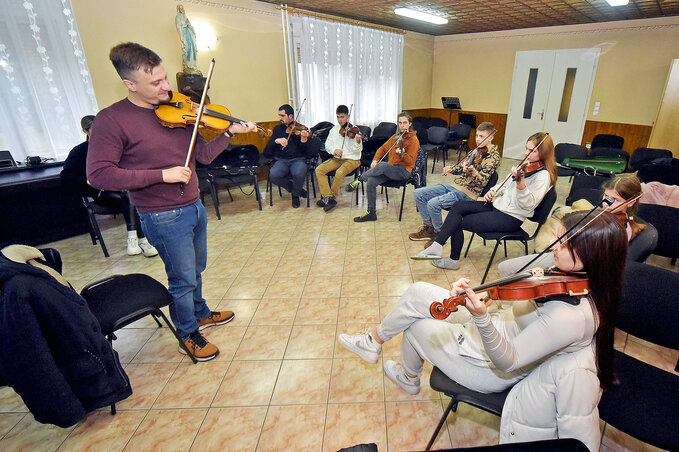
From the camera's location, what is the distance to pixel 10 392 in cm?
183

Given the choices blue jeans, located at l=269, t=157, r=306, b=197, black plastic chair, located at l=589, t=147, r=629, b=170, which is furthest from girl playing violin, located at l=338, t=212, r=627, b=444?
black plastic chair, located at l=589, t=147, r=629, b=170

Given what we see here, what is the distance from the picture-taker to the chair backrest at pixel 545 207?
2531 mm

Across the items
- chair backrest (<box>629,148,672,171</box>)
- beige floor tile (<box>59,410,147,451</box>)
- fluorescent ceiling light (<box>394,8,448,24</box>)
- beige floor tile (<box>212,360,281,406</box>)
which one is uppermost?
fluorescent ceiling light (<box>394,8,448,24</box>)

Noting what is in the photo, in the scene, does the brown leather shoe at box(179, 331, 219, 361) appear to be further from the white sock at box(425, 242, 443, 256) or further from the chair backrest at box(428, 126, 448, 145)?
the chair backrest at box(428, 126, 448, 145)

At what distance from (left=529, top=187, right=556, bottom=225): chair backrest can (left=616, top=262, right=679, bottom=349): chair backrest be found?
1.15m

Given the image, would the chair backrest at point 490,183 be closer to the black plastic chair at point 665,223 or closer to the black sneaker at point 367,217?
the black plastic chair at point 665,223

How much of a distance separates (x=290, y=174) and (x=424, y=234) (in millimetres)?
2005

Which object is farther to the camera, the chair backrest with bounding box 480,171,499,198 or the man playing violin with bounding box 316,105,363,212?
the man playing violin with bounding box 316,105,363,212

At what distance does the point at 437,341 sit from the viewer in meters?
1.42

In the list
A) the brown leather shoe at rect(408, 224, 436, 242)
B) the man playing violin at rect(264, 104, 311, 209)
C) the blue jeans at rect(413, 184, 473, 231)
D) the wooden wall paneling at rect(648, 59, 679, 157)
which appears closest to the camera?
the blue jeans at rect(413, 184, 473, 231)

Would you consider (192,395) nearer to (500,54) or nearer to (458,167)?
(458,167)

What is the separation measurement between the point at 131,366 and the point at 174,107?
1472 mm

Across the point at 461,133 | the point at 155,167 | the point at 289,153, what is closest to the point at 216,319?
the point at 155,167

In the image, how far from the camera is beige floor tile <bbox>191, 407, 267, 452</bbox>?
1522 mm
